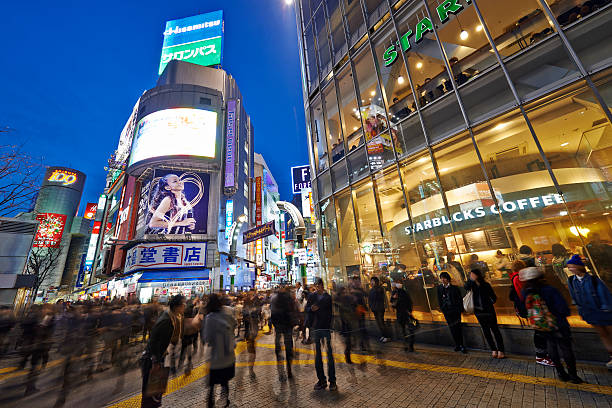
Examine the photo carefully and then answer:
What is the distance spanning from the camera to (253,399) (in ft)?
14.6

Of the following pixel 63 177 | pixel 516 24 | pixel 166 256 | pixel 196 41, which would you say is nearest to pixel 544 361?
pixel 516 24

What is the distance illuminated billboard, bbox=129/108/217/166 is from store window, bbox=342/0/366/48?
23.4 meters

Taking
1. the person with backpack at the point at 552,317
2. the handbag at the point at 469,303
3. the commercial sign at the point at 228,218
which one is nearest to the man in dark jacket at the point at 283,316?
the handbag at the point at 469,303

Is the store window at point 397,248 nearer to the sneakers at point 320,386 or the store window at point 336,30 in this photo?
the sneakers at point 320,386

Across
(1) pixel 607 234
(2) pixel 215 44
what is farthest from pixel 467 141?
(2) pixel 215 44

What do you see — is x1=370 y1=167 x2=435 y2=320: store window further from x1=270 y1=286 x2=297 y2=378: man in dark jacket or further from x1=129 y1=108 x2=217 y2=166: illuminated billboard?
x1=129 y1=108 x2=217 y2=166: illuminated billboard

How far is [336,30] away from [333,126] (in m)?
5.63

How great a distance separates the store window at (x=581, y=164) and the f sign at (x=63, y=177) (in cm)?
11235

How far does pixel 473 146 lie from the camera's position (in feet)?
28.3

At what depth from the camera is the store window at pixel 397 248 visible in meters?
8.52

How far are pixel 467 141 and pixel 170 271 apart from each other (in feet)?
92.8

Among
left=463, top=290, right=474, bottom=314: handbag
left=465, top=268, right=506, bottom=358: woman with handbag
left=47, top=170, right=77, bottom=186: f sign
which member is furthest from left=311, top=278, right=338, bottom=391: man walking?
left=47, top=170, right=77, bottom=186: f sign

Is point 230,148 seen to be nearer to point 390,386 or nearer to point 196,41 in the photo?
point 196,41

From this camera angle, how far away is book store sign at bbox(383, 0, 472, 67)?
8.74m
